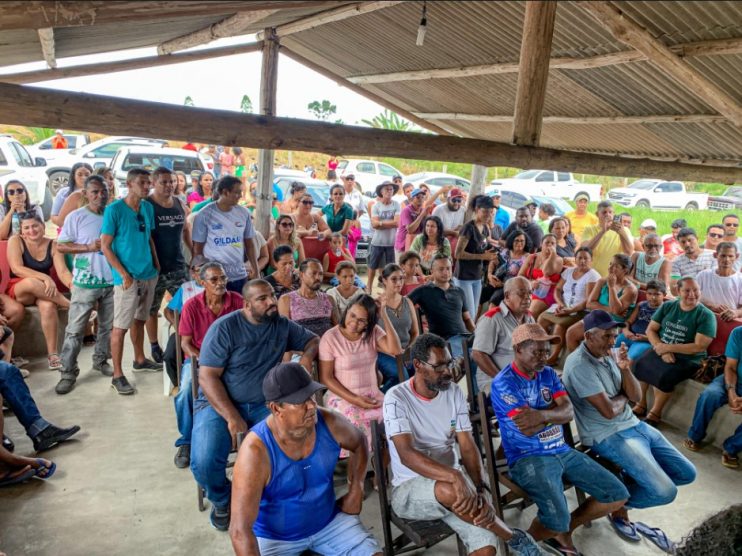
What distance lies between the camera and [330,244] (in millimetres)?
7020

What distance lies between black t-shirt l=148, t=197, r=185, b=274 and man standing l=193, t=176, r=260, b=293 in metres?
0.40

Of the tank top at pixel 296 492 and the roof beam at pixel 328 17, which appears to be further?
the roof beam at pixel 328 17

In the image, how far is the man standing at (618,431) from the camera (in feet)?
11.8

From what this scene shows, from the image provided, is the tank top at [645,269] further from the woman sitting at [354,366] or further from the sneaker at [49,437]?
the sneaker at [49,437]

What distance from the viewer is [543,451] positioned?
3.44 m

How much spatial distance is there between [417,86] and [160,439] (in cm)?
562

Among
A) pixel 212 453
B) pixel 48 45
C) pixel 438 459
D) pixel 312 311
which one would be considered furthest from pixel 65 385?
pixel 438 459

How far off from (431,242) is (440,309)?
1.84 metres

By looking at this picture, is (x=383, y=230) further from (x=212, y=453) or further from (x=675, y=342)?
(x=212, y=453)

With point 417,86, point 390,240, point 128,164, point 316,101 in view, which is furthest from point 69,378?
point 316,101

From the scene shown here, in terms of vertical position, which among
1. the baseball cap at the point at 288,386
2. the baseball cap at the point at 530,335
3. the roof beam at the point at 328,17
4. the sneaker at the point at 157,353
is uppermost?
the roof beam at the point at 328,17

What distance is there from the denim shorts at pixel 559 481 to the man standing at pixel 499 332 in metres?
0.93

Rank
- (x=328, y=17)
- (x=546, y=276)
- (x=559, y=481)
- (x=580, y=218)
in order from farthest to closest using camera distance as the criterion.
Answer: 1. (x=580, y=218)
2. (x=546, y=276)
3. (x=328, y=17)
4. (x=559, y=481)

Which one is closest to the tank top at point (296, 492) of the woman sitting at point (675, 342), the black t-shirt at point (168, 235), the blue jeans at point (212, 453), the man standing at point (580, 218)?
the blue jeans at point (212, 453)
